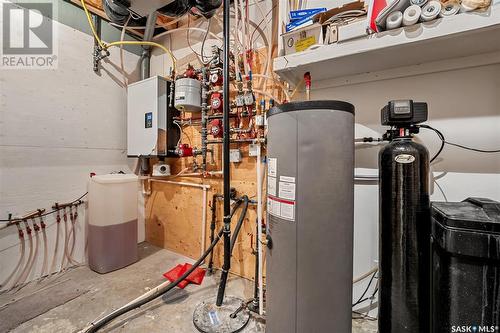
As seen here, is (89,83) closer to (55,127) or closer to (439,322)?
(55,127)

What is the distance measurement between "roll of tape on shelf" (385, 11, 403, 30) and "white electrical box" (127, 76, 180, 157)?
1.82 metres

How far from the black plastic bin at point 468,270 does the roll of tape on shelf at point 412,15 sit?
2.59 feet

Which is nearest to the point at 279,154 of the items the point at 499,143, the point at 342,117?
the point at 342,117

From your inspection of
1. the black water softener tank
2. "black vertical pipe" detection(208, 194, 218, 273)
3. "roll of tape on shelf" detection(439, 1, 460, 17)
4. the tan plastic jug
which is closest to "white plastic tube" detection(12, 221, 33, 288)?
the tan plastic jug

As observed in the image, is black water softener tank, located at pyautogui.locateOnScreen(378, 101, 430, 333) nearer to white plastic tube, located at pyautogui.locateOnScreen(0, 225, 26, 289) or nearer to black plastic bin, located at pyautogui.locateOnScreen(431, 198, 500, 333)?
black plastic bin, located at pyautogui.locateOnScreen(431, 198, 500, 333)

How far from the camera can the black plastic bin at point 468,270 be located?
27.5 inches

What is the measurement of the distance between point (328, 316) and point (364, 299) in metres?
0.61

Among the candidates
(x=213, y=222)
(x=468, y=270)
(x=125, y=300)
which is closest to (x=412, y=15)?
(x=468, y=270)

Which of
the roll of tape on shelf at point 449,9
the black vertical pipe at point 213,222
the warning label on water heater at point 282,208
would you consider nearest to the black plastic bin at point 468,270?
the warning label on water heater at point 282,208

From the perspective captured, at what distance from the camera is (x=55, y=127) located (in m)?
1.84

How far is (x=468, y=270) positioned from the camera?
0.73 metres

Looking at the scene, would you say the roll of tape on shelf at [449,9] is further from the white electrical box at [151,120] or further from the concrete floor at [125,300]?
the white electrical box at [151,120]

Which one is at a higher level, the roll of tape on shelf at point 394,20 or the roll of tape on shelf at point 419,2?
the roll of tape on shelf at point 419,2

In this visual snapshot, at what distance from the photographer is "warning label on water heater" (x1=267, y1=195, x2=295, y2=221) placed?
0.93 meters
